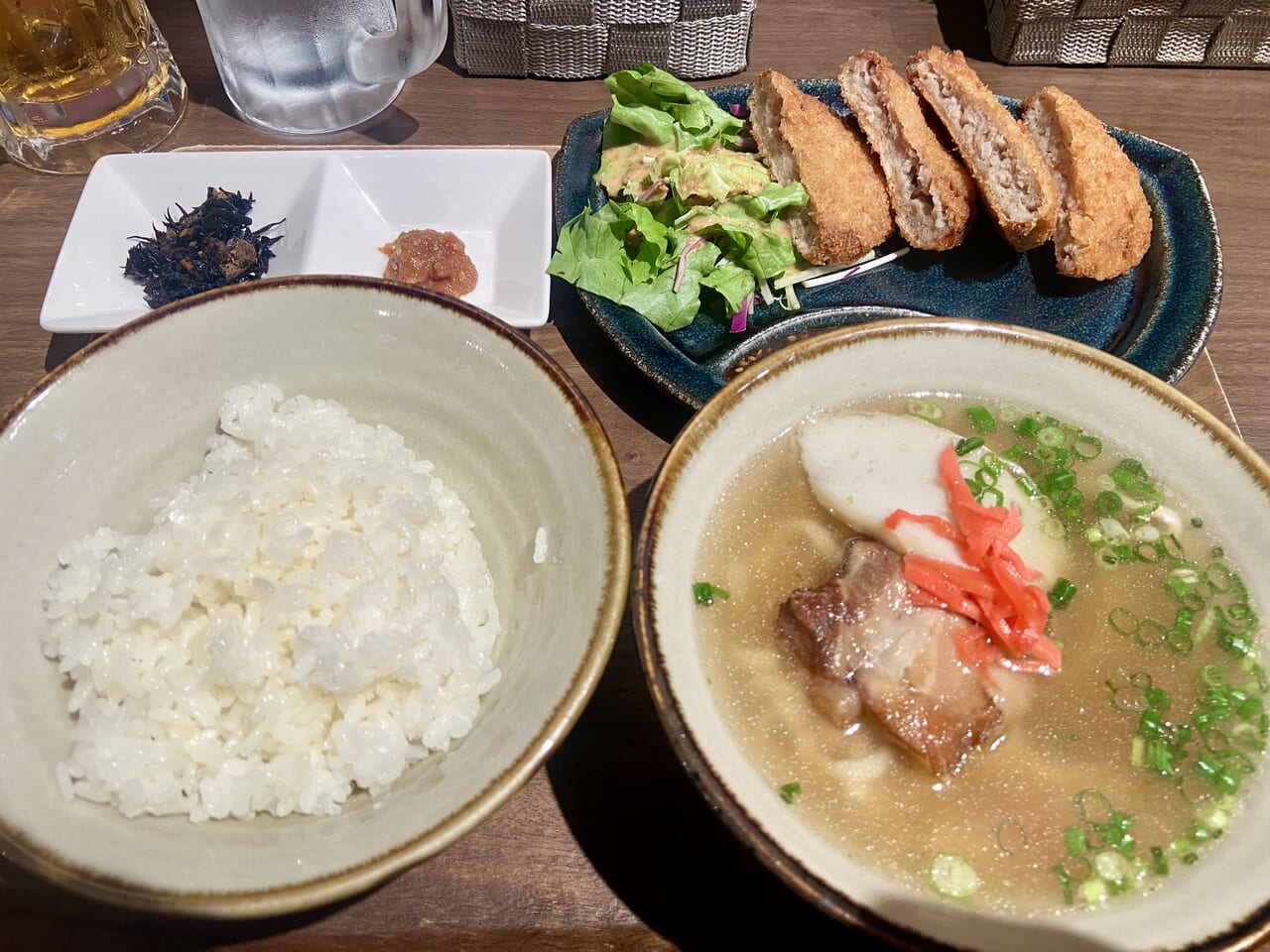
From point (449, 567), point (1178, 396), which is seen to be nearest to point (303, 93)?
point (449, 567)

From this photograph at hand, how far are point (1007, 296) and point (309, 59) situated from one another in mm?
2660

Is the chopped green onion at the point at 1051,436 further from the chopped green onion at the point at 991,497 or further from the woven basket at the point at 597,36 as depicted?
the woven basket at the point at 597,36

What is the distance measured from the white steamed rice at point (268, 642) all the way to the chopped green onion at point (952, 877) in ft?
2.76

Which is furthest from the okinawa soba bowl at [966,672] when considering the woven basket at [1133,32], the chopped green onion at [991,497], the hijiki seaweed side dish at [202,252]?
the woven basket at [1133,32]

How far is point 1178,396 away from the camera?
172cm

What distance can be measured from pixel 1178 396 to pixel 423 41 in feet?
7.97

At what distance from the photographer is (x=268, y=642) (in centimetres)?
143

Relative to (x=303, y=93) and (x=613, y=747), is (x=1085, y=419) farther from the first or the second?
(x=303, y=93)

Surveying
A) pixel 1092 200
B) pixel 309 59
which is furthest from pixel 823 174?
pixel 309 59

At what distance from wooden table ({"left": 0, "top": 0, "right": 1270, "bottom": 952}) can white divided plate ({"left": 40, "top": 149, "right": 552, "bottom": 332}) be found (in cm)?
20

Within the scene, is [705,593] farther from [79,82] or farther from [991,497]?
[79,82]

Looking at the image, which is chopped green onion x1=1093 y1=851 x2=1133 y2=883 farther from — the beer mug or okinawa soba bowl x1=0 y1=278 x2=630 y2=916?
the beer mug

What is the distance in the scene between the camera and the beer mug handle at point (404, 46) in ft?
8.59

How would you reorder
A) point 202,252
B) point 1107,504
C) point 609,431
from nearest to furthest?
point 1107,504
point 609,431
point 202,252
